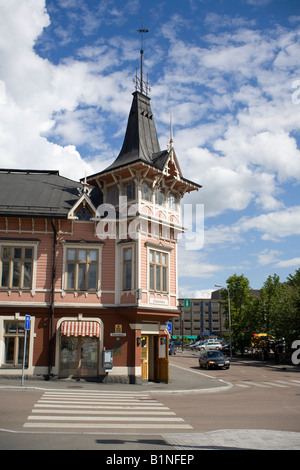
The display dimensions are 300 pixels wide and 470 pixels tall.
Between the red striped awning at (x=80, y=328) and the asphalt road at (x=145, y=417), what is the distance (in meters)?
2.42

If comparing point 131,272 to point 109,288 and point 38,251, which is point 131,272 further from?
point 38,251

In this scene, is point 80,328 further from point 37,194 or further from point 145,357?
point 37,194

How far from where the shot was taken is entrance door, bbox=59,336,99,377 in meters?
21.5

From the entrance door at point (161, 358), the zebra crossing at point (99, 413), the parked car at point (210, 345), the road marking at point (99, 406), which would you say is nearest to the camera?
the zebra crossing at point (99, 413)

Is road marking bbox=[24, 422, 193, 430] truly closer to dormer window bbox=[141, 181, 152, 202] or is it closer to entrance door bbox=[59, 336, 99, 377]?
entrance door bbox=[59, 336, 99, 377]

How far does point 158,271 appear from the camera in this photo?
2319 cm

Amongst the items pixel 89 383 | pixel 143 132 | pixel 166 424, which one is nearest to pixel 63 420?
pixel 166 424

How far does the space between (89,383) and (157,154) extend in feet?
43.8

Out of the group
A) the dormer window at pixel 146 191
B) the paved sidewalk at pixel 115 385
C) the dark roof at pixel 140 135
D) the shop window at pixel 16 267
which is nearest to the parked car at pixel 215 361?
the paved sidewalk at pixel 115 385

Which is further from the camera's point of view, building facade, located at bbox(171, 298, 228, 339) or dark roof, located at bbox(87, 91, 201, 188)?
building facade, located at bbox(171, 298, 228, 339)

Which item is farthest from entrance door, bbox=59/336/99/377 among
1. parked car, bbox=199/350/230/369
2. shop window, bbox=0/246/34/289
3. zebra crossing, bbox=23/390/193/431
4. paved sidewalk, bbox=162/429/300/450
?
parked car, bbox=199/350/230/369

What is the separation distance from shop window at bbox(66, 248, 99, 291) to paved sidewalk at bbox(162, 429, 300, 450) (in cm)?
1286

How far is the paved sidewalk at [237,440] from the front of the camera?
9.01 meters

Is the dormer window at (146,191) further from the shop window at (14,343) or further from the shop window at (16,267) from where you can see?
the shop window at (14,343)
